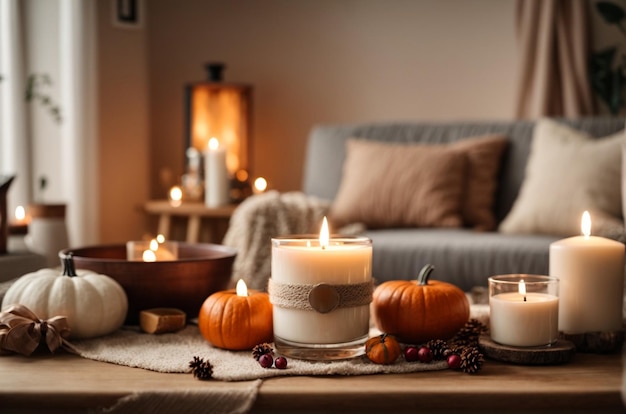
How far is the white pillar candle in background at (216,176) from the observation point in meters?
3.35

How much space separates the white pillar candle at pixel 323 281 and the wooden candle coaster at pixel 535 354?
19 cm

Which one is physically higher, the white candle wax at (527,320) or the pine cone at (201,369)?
the white candle wax at (527,320)

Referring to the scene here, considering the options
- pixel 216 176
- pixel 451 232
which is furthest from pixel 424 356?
pixel 216 176

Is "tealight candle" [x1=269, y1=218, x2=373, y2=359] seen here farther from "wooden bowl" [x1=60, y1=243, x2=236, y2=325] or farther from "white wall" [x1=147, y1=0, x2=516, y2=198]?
"white wall" [x1=147, y1=0, x2=516, y2=198]

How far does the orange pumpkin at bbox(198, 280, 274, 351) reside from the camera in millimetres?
1136

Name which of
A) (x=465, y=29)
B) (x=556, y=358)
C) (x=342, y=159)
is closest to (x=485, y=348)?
(x=556, y=358)

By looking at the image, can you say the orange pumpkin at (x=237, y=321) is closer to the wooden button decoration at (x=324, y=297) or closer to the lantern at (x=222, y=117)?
the wooden button decoration at (x=324, y=297)

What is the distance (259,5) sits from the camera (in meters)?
4.31

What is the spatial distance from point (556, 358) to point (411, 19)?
3344 millimetres

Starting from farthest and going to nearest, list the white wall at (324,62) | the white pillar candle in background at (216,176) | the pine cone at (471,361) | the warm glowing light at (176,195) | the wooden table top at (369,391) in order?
1. the white wall at (324,62)
2. the warm glowing light at (176,195)
3. the white pillar candle in background at (216,176)
4. the pine cone at (471,361)
5. the wooden table top at (369,391)

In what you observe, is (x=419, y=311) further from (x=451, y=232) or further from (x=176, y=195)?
(x=176, y=195)

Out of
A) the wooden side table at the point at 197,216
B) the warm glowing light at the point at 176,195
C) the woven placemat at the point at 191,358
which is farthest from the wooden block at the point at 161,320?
the warm glowing light at the point at 176,195

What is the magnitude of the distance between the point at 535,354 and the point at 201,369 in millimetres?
455

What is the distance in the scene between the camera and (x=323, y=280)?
1.07m
